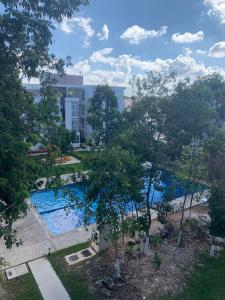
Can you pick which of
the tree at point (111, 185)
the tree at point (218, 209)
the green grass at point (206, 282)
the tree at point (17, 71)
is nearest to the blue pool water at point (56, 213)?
the tree at point (218, 209)

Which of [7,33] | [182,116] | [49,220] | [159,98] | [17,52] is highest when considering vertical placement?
[7,33]

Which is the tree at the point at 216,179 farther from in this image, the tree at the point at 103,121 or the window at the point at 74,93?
the window at the point at 74,93

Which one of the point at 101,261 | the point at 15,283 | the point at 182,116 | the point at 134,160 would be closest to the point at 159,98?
the point at 182,116

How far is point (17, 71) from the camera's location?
701 centimetres

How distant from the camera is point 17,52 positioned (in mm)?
6766

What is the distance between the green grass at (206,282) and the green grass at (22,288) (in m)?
4.73

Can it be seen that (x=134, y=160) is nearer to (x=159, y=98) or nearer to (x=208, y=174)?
(x=159, y=98)

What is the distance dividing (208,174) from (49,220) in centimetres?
1095

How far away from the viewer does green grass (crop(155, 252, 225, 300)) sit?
31.0ft

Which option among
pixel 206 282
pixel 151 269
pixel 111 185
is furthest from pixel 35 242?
pixel 206 282

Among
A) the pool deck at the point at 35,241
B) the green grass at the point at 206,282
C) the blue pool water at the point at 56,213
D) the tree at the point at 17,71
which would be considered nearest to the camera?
the tree at the point at 17,71

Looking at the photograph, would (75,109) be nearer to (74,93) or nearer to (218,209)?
(74,93)

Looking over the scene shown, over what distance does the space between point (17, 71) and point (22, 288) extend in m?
8.02

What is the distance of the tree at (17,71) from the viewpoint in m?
6.39
